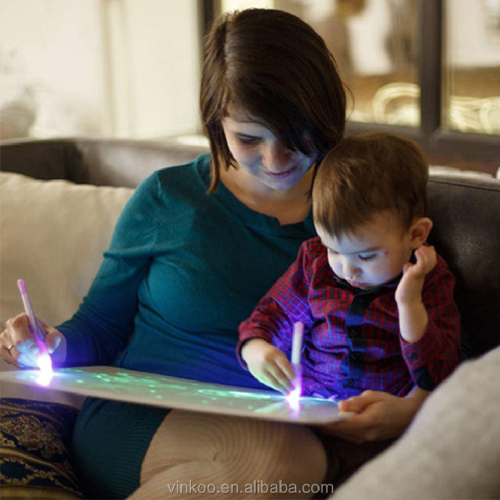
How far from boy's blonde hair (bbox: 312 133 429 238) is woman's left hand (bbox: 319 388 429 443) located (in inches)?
9.6

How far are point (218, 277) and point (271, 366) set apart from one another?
26cm

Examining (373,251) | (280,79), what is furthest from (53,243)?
(373,251)

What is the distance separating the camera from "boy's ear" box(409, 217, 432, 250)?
48.1 inches

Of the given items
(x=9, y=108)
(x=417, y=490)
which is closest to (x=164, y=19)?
(x=9, y=108)

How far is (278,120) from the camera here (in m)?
1.29

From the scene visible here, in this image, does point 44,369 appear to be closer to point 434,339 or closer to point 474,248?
point 434,339

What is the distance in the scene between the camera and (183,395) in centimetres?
110

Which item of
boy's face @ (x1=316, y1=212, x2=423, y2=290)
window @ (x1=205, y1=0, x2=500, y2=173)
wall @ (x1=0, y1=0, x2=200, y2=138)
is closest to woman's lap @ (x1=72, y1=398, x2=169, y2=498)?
boy's face @ (x1=316, y1=212, x2=423, y2=290)

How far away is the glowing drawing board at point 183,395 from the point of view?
40.0 inches

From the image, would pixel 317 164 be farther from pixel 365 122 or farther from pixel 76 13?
pixel 76 13

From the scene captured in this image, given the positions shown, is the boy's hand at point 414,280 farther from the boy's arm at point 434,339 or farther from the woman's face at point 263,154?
the woman's face at point 263,154

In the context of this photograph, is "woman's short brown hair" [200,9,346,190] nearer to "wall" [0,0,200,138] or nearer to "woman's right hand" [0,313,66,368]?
"woman's right hand" [0,313,66,368]

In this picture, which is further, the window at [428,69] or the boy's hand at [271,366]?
the window at [428,69]

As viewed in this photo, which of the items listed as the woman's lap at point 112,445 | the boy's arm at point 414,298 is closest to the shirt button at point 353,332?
the boy's arm at point 414,298
